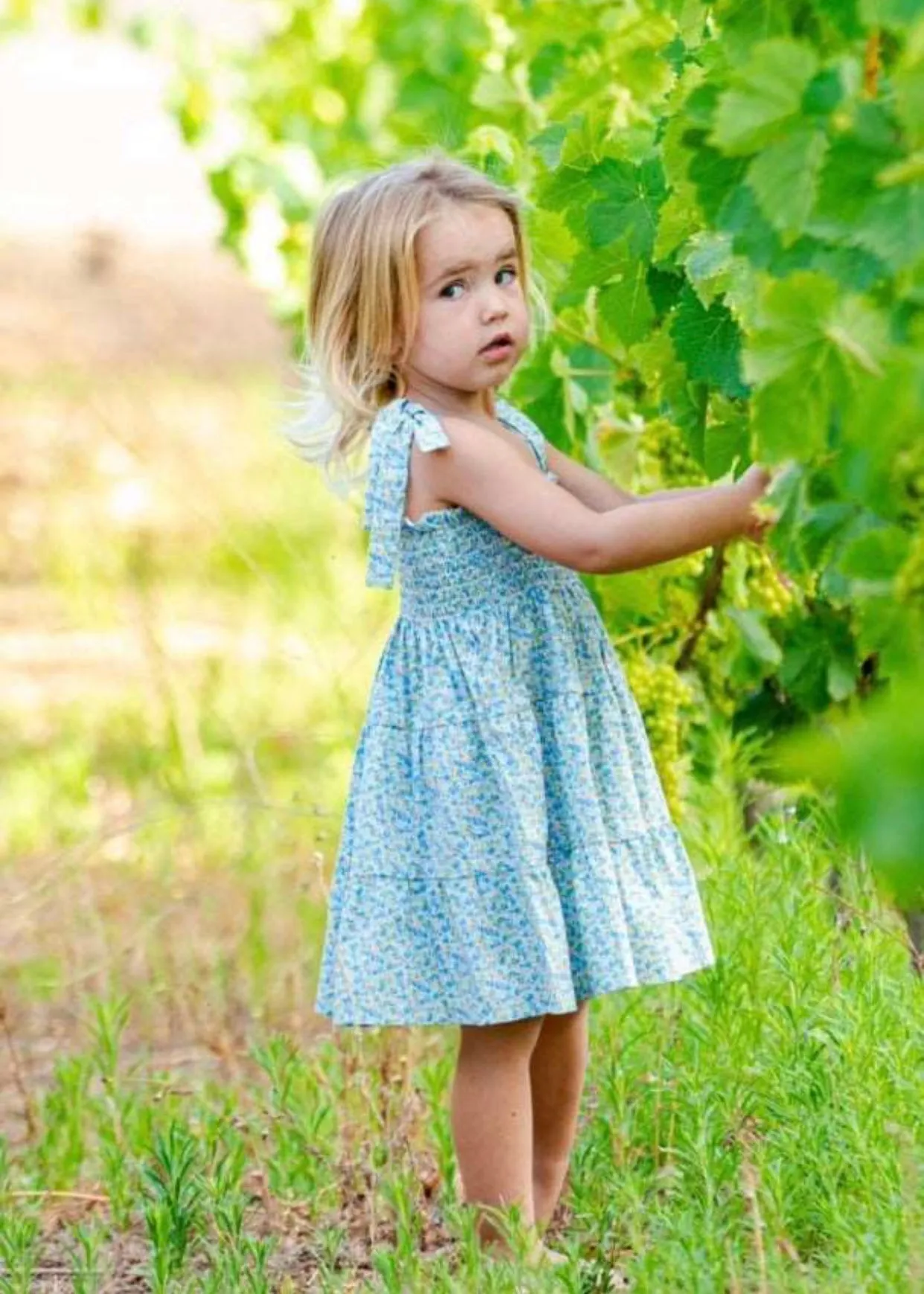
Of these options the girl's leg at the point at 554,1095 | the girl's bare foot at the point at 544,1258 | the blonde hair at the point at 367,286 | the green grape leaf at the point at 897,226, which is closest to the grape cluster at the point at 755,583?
the blonde hair at the point at 367,286

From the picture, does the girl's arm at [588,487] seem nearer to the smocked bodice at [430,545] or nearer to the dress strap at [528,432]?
the dress strap at [528,432]

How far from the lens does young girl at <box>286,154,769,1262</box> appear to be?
262 cm

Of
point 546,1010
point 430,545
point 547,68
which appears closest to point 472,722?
point 430,545

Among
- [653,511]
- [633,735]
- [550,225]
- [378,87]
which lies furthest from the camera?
[378,87]

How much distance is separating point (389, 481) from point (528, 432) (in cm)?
23

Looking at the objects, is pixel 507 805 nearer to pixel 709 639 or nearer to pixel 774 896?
pixel 774 896

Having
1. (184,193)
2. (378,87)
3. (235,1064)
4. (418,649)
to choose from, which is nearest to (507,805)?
(418,649)

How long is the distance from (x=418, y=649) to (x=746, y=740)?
3.25 ft

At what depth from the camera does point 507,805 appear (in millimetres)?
2607

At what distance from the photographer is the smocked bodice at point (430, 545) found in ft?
8.73

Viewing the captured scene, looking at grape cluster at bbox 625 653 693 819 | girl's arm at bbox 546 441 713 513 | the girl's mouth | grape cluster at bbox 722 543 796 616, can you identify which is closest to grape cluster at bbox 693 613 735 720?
grape cluster at bbox 722 543 796 616

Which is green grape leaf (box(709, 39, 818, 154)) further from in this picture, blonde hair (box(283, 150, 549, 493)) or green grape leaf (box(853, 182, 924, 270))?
blonde hair (box(283, 150, 549, 493))

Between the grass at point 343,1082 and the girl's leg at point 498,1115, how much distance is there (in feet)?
0.27

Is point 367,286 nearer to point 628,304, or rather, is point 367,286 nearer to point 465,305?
point 465,305
